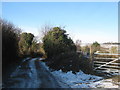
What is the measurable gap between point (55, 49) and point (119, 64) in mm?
12071

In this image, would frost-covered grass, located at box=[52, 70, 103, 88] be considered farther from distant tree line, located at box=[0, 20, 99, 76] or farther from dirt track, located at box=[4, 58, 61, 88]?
distant tree line, located at box=[0, 20, 99, 76]

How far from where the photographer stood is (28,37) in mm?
39031

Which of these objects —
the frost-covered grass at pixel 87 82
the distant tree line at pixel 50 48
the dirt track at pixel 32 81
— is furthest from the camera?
the distant tree line at pixel 50 48

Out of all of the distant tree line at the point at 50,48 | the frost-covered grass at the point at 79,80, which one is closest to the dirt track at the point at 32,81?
the frost-covered grass at the point at 79,80

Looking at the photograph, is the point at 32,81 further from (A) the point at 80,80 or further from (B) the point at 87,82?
(B) the point at 87,82

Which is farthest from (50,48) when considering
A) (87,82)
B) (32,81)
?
(87,82)

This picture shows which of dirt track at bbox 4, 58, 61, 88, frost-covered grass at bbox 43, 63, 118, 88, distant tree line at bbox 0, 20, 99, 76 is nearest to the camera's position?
frost-covered grass at bbox 43, 63, 118, 88

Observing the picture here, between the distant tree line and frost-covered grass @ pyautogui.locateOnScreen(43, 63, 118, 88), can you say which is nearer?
frost-covered grass @ pyautogui.locateOnScreen(43, 63, 118, 88)

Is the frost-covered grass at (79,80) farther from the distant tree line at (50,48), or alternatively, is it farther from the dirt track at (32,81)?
the distant tree line at (50,48)

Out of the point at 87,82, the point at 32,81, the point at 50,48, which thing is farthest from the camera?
the point at 50,48

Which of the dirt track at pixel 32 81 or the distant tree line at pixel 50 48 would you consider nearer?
the dirt track at pixel 32 81

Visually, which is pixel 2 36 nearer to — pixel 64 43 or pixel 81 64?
pixel 81 64

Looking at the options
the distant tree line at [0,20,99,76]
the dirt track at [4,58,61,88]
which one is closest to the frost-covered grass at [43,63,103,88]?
the dirt track at [4,58,61,88]

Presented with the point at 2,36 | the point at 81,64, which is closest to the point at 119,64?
the point at 81,64
